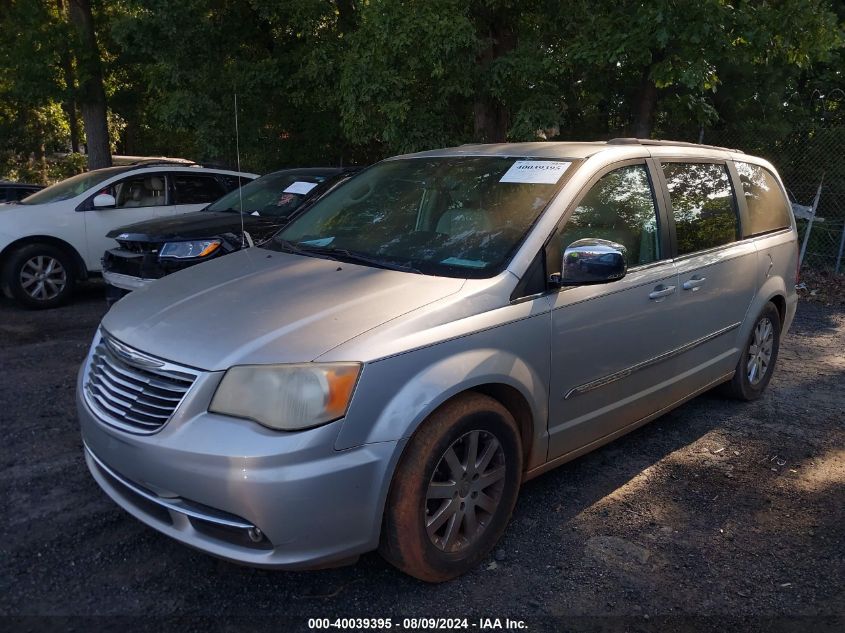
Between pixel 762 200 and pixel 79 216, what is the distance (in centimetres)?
698

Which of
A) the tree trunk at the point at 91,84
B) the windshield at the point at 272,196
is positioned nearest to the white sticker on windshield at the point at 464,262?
the windshield at the point at 272,196

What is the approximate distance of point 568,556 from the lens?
10.8ft

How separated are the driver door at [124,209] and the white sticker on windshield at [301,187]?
5.92ft

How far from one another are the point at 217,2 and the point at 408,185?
10.3 metres

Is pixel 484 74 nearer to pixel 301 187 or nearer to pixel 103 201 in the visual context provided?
pixel 301 187

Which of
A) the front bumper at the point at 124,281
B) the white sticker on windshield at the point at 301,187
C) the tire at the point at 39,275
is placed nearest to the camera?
the front bumper at the point at 124,281

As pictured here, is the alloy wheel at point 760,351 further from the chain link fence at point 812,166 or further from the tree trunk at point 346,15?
the tree trunk at point 346,15

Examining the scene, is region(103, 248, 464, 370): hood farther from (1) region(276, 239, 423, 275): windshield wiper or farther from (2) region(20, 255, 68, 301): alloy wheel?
A: (2) region(20, 255, 68, 301): alloy wheel

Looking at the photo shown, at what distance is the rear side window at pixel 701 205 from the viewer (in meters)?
4.22

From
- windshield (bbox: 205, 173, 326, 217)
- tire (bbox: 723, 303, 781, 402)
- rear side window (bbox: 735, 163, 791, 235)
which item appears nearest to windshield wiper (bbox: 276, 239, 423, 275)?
rear side window (bbox: 735, 163, 791, 235)

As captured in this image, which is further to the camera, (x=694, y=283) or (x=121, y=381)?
(x=694, y=283)

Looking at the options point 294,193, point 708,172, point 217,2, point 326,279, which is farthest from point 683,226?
point 217,2

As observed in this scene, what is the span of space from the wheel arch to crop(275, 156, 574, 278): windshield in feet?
16.6

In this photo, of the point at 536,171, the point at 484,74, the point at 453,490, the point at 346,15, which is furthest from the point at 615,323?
the point at 346,15
